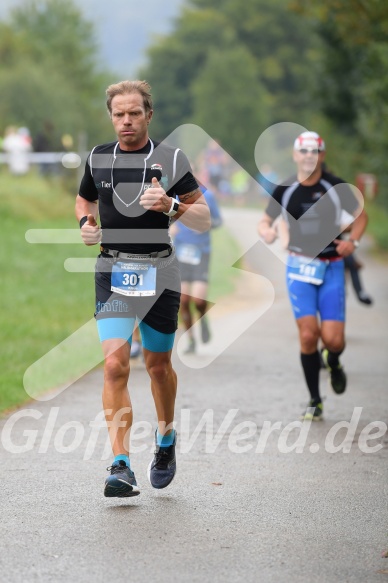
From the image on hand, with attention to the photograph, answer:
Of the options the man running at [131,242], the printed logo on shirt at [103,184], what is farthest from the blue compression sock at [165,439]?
the printed logo on shirt at [103,184]

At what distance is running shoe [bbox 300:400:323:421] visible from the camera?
9.64 metres

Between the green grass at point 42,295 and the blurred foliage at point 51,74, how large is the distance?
769 cm

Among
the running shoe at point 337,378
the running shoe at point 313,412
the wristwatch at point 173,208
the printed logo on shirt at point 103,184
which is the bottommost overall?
the running shoe at point 313,412

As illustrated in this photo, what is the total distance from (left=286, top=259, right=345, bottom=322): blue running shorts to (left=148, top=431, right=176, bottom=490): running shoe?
111 inches

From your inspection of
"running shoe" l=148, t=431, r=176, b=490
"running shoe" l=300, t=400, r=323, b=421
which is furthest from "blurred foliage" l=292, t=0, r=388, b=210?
"running shoe" l=148, t=431, r=176, b=490

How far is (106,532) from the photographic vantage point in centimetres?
599

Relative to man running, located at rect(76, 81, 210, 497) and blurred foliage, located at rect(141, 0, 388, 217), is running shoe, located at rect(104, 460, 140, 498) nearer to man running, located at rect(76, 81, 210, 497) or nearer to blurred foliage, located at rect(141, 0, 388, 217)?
man running, located at rect(76, 81, 210, 497)

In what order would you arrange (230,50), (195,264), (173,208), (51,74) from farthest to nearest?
1. (230,50)
2. (51,74)
3. (195,264)
4. (173,208)

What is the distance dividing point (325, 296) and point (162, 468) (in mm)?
3043

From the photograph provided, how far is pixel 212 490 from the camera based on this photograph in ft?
23.2

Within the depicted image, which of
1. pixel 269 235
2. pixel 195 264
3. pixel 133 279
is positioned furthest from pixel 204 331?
pixel 133 279

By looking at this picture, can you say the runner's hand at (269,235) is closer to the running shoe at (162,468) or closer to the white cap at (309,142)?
the white cap at (309,142)

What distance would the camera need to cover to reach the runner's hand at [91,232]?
671 cm

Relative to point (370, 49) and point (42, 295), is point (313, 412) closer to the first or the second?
point (42, 295)
